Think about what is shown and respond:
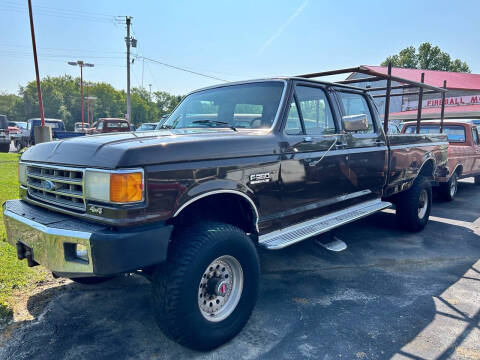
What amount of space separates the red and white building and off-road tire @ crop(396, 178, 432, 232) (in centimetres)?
1724

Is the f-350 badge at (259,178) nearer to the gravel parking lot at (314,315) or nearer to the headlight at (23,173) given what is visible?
the gravel parking lot at (314,315)

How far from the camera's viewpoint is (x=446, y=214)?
676cm

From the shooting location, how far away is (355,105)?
14.1 feet

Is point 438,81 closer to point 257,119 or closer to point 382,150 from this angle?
point 382,150

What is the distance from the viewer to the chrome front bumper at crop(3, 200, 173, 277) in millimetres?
1971

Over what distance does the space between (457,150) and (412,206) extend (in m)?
3.64

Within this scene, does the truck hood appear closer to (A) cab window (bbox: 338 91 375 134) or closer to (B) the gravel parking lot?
(B) the gravel parking lot

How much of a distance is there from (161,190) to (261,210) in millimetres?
942

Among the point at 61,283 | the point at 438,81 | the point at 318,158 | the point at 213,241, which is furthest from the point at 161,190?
the point at 438,81

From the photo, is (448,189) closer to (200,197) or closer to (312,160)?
(312,160)

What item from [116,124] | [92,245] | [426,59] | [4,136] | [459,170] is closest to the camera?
[92,245]

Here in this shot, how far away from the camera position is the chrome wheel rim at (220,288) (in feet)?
8.11

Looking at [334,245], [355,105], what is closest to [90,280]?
[334,245]

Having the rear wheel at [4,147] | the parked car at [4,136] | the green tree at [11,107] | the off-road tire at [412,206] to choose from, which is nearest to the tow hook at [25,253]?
the off-road tire at [412,206]
